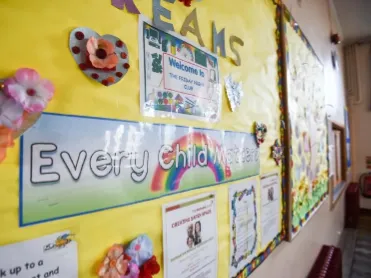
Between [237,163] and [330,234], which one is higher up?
[237,163]

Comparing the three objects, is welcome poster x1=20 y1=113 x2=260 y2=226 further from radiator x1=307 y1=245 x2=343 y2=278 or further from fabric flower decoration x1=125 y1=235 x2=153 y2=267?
radiator x1=307 y1=245 x2=343 y2=278

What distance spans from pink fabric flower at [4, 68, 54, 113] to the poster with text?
18 centimetres

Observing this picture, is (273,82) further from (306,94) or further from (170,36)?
(170,36)

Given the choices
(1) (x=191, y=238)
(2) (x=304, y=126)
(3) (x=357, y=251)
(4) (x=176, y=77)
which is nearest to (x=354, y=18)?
(2) (x=304, y=126)

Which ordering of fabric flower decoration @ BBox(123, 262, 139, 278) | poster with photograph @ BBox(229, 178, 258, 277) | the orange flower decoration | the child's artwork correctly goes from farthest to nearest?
1. the child's artwork
2. poster with photograph @ BBox(229, 178, 258, 277)
3. fabric flower decoration @ BBox(123, 262, 139, 278)
4. the orange flower decoration

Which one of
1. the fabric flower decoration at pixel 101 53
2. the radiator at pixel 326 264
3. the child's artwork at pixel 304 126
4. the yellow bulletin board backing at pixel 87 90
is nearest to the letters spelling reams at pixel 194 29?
the yellow bulletin board backing at pixel 87 90

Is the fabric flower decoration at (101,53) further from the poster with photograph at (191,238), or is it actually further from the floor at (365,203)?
the floor at (365,203)

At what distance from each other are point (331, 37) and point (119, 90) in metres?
2.90

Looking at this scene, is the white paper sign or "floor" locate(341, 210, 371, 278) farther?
"floor" locate(341, 210, 371, 278)

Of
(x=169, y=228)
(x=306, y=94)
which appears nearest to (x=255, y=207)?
(x=169, y=228)

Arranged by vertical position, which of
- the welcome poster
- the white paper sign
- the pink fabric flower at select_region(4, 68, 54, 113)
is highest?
the pink fabric flower at select_region(4, 68, 54, 113)

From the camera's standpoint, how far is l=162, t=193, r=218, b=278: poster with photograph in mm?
501

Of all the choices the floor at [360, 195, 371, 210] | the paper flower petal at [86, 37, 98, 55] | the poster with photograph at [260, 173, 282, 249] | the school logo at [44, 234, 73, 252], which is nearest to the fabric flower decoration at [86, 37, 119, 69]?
the paper flower petal at [86, 37, 98, 55]

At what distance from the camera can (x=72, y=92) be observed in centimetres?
35
